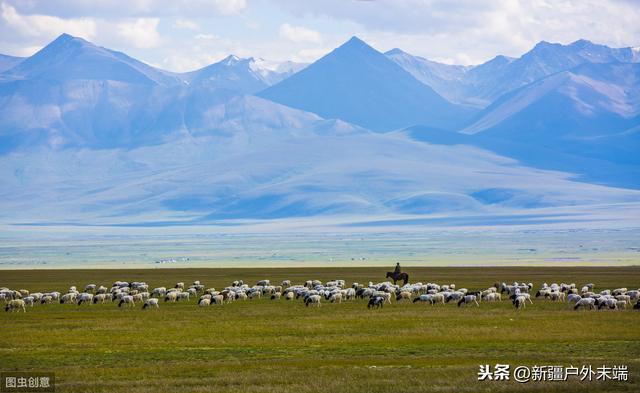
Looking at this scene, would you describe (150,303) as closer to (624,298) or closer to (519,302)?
(519,302)

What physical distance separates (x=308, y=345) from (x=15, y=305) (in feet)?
52.5

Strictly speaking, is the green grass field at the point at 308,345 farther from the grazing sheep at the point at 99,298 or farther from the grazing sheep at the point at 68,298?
the grazing sheep at the point at 68,298

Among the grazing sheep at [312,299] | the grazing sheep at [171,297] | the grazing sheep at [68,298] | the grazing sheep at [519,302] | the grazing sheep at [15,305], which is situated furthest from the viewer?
the grazing sheep at [68,298]

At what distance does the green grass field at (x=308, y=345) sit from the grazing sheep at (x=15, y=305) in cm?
75

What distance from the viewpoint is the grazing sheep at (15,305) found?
3944cm

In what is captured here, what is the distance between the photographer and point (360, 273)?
6669 centimetres

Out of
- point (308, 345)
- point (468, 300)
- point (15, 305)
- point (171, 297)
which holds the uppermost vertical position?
point (171, 297)

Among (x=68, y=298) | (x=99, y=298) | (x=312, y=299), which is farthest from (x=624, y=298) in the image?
(x=68, y=298)

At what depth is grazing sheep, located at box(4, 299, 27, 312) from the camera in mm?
39438

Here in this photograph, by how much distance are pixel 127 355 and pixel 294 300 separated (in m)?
17.1

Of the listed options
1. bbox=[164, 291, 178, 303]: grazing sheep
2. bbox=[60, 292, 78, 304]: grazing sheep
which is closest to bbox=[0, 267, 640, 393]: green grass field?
bbox=[164, 291, 178, 303]: grazing sheep

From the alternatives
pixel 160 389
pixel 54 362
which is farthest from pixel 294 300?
pixel 160 389

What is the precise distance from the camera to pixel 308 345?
92.5 ft

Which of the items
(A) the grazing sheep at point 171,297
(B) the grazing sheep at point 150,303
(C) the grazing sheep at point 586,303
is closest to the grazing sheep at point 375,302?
(C) the grazing sheep at point 586,303
